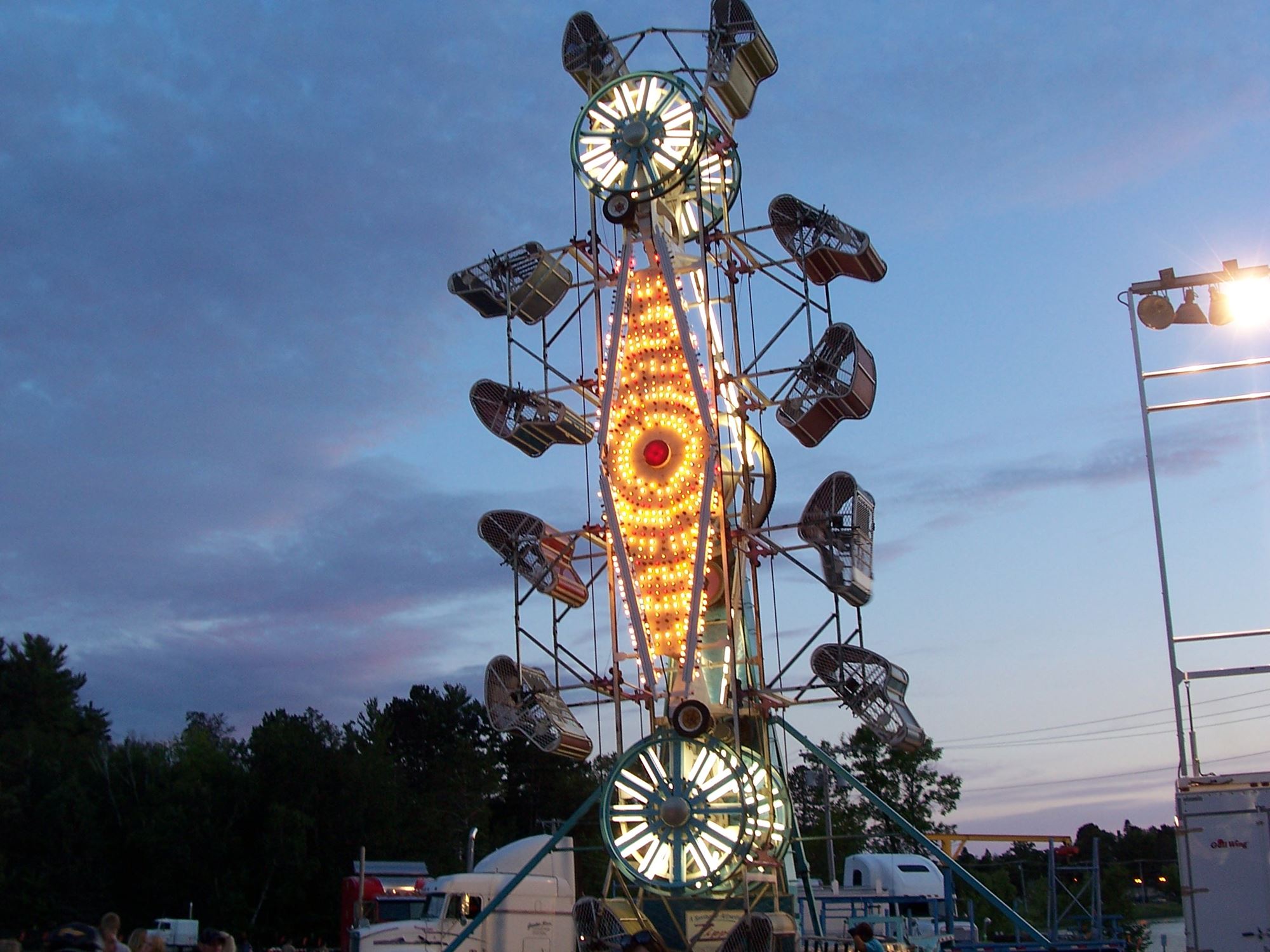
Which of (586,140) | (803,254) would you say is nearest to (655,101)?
(586,140)

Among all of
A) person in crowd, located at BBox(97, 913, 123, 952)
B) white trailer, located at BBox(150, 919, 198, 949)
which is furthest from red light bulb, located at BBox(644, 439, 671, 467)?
white trailer, located at BBox(150, 919, 198, 949)

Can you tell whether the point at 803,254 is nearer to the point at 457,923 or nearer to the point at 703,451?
the point at 703,451

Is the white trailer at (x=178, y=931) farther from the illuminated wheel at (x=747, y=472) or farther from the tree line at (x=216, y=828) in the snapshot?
the illuminated wheel at (x=747, y=472)

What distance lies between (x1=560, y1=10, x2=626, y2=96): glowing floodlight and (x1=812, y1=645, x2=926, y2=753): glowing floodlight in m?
13.3

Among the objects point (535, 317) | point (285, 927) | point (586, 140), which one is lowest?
point (285, 927)

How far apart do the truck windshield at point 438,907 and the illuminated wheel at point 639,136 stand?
1427cm

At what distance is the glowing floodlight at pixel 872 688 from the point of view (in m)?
21.4

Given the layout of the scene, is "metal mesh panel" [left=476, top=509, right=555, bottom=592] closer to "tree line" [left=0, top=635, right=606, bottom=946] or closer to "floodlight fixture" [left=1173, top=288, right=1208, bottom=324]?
"floodlight fixture" [left=1173, top=288, right=1208, bottom=324]

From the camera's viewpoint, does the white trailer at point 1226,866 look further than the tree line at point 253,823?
No

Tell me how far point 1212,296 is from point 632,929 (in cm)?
1288

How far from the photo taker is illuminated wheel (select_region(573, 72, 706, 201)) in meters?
24.0

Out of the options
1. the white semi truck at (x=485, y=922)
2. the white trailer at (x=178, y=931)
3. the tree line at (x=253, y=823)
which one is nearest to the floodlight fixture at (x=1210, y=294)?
the white semi truck at (x=485, y=922)

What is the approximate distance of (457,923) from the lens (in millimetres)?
24781

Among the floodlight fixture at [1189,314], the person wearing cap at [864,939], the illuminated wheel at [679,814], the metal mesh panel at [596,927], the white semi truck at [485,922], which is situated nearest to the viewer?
the person wearing cap at [864,939]
